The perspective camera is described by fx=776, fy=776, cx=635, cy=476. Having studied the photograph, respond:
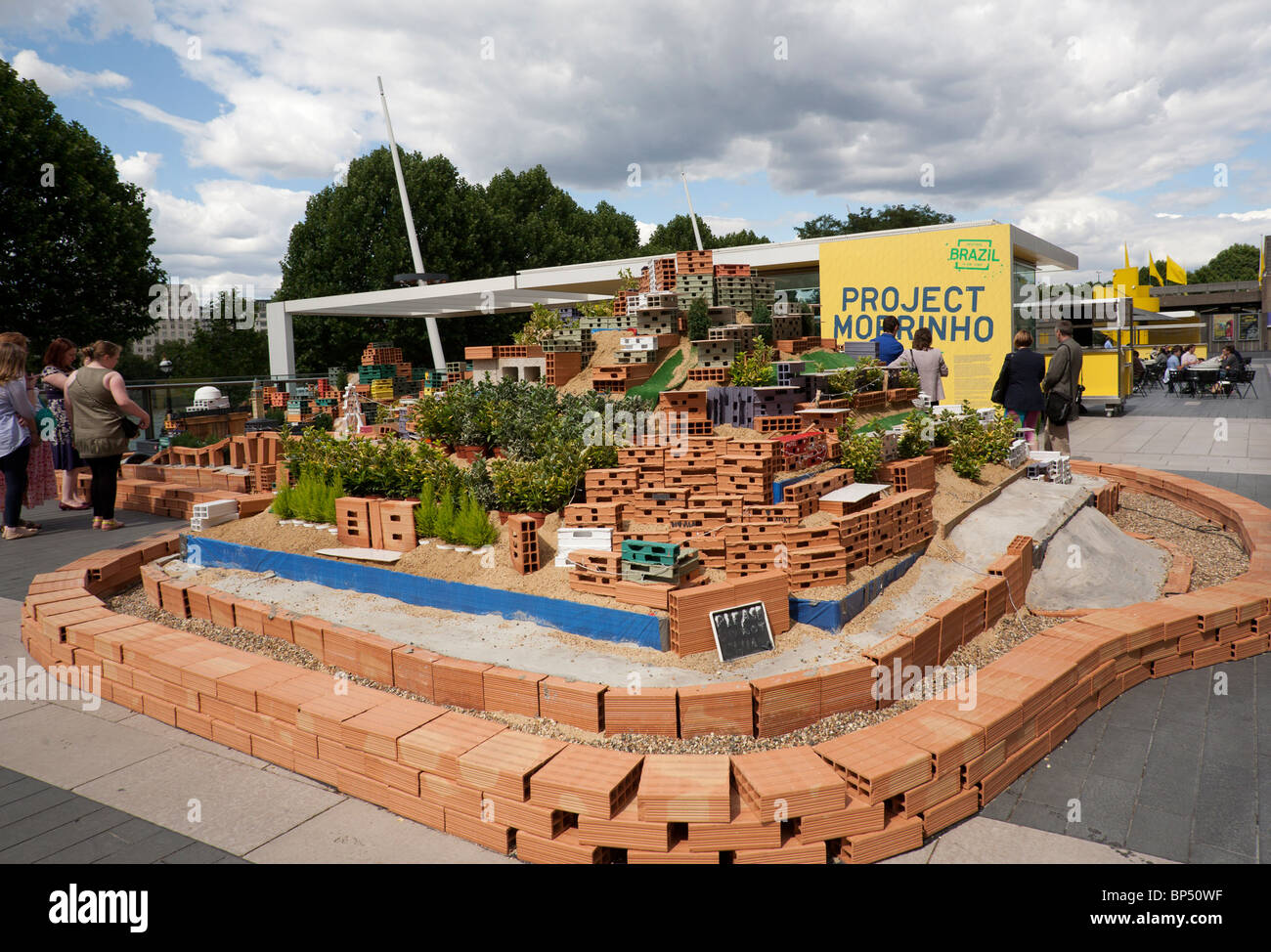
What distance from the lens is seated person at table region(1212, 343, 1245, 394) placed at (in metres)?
23.9

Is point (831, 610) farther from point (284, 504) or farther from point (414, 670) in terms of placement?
point (284, 504)

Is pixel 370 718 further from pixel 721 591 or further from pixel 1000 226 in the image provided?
pixel 1000 226

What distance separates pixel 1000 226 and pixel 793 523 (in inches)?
524

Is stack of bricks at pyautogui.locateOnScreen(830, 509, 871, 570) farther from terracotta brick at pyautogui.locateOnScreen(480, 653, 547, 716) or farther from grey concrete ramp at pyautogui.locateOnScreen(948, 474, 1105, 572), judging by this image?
terracotta brick at pyautogui.locateOnScreen(480, 653, 547, 716)

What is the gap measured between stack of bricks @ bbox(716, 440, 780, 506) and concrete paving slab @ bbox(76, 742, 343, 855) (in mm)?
3666

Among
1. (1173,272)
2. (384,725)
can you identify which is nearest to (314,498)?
(384,725)

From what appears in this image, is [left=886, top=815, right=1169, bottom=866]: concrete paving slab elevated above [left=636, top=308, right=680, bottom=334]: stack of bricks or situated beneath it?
situated beneath

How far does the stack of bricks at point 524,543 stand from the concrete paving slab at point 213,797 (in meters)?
2.30

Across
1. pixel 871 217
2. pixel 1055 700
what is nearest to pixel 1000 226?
pixel 1055 700

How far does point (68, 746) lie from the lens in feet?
14.2

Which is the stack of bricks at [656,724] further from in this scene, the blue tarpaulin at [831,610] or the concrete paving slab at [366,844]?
the blue tarpaulin at [831,610]

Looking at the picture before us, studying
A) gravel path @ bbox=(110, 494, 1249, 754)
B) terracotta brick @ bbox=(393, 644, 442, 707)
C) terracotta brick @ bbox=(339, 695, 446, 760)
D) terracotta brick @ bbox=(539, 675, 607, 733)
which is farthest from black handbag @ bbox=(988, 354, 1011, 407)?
terracotta brick @ bbox=(339, 695, 446, 760)

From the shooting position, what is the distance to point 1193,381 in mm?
25016

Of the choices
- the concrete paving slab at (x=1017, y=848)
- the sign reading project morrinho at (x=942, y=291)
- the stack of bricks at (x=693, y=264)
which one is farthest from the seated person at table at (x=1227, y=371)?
the concrete paving slab at (x=1017, y=848)
